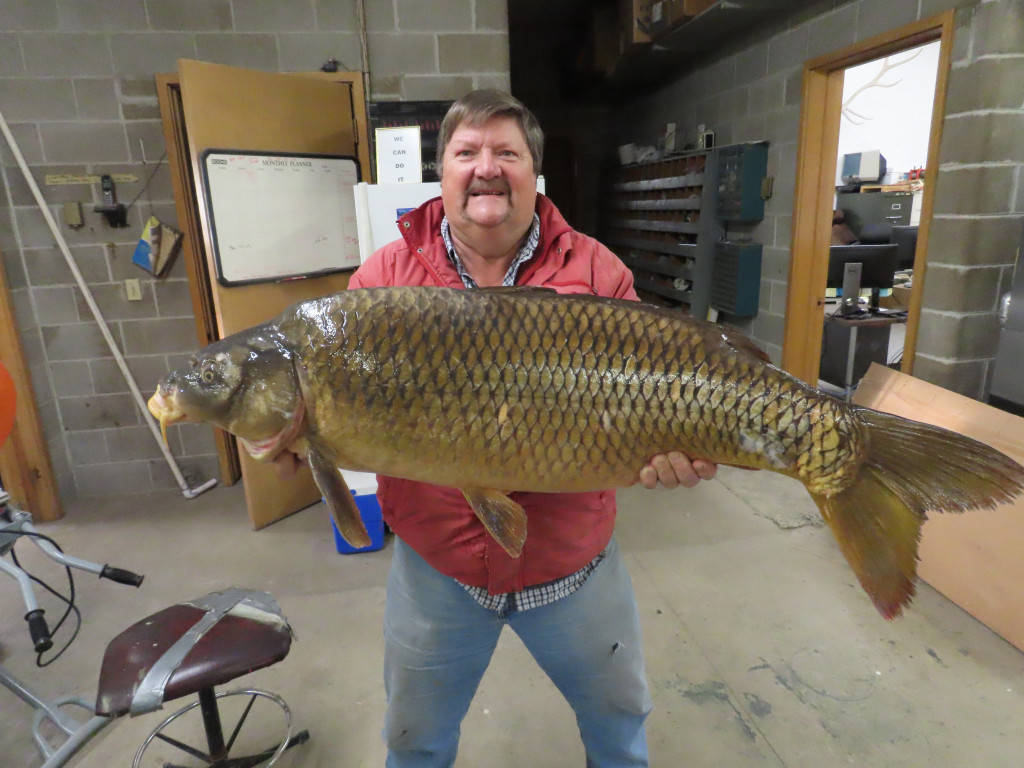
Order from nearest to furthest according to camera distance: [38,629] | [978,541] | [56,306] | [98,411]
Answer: [38,629] → [978,541] → [56,306] → [98,411]

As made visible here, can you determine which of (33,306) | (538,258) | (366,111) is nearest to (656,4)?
(366,111)

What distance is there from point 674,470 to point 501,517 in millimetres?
308

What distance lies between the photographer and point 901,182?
18.7 ft

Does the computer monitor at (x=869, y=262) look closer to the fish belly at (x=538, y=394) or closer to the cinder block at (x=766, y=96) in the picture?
the cinder block at (x=766, y=96)

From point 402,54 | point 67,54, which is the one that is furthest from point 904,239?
point 67,54

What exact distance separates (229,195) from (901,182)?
5.60m

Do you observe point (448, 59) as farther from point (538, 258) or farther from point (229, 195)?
point (538, 258)

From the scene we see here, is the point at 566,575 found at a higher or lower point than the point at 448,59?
lower

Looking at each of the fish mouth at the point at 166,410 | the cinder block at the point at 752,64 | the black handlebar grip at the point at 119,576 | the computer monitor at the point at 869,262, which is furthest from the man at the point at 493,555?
the computer monitor at the point at 869,262

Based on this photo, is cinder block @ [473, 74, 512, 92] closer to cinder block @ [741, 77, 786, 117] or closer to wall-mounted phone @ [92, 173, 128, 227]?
cinder block @ [741, 77, 786, 117]

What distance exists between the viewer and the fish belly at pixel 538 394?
1040mm

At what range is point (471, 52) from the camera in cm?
329

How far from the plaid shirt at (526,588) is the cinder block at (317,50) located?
2434mm

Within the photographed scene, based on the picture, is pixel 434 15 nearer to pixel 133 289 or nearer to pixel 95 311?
pixel 133 289
